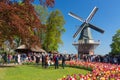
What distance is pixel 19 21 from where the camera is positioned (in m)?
30.6

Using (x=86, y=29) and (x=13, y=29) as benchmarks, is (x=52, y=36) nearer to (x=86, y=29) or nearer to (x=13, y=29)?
(x=86, y=29)

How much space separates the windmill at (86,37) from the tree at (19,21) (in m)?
41.6

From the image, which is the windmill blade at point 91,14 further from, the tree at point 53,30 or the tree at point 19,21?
the tree at point 19,21

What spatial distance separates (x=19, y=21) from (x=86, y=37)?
49.9 meters

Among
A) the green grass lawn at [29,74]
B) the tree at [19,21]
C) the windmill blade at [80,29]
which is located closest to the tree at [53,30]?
the windmill blade at [80,29]

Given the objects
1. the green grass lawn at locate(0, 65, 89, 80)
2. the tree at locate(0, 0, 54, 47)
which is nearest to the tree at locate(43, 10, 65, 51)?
the tree at locate(0, 0, 54, 47)

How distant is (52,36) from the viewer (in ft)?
256

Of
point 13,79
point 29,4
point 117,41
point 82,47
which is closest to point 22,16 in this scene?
point 29,4

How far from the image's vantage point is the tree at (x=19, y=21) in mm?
29858

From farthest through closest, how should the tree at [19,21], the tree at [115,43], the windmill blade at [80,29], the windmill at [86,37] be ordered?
the tree at [115,43] → the windmill blade at [80,29] → the windmill at [86,37] → the tree at [19,21]

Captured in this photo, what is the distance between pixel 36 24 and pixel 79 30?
158 feet

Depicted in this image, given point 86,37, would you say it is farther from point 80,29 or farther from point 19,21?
point 19,21

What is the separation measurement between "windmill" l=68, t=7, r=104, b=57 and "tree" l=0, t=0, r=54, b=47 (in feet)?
136

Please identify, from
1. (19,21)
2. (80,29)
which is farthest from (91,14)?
(19,21)
